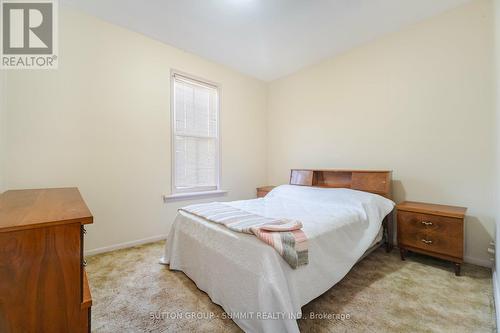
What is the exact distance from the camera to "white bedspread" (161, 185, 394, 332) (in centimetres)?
122

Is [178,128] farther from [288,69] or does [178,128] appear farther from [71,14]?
[288,69]

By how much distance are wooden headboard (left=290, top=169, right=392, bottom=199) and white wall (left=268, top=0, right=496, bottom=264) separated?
0.19m

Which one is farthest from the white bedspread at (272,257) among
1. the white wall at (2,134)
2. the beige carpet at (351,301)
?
the white wall at (2,134)

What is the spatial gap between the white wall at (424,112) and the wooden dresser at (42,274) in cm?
315

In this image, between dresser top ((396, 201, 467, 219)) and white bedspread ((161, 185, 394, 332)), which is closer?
white bedspread ((161, 185, 394, 332))

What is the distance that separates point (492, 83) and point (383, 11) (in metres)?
1.30

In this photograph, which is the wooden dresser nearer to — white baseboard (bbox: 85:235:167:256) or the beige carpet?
the beige carpet

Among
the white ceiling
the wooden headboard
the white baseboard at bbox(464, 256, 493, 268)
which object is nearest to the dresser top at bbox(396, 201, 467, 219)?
the wooden headboard

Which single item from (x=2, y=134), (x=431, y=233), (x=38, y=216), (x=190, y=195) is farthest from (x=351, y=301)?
(x=2, y=134)

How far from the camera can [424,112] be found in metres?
2.47

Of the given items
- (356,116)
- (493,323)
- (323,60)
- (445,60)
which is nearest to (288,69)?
(323,60)

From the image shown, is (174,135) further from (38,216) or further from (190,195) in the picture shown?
(38,216)

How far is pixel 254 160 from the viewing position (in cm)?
414

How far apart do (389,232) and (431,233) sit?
0.51 meters
